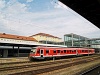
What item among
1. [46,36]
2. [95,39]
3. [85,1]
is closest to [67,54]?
[85,1]

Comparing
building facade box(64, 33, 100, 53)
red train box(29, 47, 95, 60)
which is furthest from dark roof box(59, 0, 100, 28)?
building facade box(64, 33, 100, 53)

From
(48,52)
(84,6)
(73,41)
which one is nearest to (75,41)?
(73,41)

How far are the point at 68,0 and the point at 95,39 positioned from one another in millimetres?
90872

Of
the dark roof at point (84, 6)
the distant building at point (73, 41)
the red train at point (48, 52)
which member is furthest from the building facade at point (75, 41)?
the dark roof at point (84, 6)

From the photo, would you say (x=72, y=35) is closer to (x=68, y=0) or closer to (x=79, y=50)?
(x=79, y=50)

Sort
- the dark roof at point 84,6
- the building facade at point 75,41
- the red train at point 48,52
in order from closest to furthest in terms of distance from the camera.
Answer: the dark roof at point 84,6 < the red train at point 48,52 < the building facade at point 75,41

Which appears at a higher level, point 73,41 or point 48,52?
point 73,41

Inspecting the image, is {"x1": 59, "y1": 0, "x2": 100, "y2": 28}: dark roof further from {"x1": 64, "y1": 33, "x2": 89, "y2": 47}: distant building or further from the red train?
{"x1": 64, "y1": 33, "x2": 89, "y2": 47}: distant building

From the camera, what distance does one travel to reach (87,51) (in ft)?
189

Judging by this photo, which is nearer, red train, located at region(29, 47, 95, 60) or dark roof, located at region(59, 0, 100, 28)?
dark roof, located at region(59, 0, 100, 28)

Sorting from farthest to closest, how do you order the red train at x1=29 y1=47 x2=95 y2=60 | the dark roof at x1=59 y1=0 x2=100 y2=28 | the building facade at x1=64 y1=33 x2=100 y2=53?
the building facade at x1=64 y1=33 x2=100 y2=53, the red train at x1=29 y1=47 x2=95 y2=60, the dark roof at x1=59 y1=0 x2=100 y2=28

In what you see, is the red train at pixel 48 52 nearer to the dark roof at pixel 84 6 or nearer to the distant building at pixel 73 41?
the dark roof at pixel 84 6

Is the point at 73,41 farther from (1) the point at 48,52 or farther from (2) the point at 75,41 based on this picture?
(1) the point at 48,52

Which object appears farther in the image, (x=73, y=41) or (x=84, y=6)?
(x=73, y=41)
